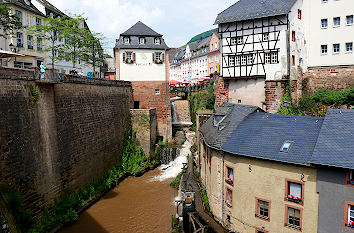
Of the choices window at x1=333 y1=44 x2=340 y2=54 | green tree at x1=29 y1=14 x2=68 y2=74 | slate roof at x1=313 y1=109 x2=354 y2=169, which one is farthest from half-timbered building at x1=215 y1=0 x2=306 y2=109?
green tree at x1=29 y1=14 x2=68 y2=74

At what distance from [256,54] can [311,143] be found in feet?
43.0

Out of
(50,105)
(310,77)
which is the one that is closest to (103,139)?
(50,105)

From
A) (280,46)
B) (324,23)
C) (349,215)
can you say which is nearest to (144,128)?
(280,46)

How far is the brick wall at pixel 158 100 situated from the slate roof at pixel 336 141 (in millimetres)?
19562

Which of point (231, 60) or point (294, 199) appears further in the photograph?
point (231, 60)

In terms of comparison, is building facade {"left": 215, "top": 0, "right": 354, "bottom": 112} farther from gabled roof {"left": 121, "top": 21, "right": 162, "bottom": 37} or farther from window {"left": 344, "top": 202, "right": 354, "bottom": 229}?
window {"left": 344, "top": 202, "right": 354, "bottom": 229}

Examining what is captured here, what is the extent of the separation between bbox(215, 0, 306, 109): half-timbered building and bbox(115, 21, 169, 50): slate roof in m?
8.12

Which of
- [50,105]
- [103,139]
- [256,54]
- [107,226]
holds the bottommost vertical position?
[107,226]

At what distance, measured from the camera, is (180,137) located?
29031 mm

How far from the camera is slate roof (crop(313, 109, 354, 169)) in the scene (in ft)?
31.1

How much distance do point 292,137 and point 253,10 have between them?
47.0 ft

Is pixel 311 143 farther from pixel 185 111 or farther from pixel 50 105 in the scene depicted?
pixel 185 111

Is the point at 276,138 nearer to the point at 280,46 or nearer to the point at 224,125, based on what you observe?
the point at 224,125

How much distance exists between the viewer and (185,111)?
34750 millimetres
